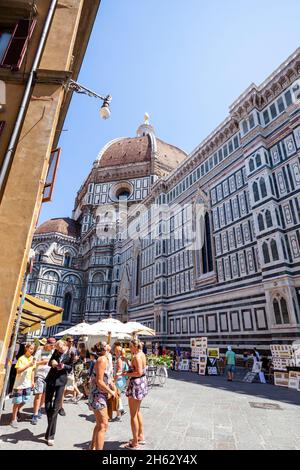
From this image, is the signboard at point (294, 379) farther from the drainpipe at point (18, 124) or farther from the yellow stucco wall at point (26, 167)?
the drainpipe at point (18, 124)

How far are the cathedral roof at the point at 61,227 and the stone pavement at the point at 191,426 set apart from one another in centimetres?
4931

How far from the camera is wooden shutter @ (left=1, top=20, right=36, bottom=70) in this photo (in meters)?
6.97

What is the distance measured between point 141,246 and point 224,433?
3066 cm

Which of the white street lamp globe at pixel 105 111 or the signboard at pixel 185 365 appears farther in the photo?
the signboard at pixel 185 365

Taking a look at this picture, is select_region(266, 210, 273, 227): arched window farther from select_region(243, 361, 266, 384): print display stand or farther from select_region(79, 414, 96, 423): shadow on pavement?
select_region(79, 414, 96, 423): shadow on pavement

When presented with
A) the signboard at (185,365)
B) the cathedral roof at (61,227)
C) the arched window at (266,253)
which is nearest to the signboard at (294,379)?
the arched window at (266,253)

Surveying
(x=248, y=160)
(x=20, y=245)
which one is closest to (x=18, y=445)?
(x=20, y=245)

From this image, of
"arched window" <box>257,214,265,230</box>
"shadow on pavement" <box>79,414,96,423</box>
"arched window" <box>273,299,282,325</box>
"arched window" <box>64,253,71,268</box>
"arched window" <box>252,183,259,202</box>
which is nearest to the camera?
"shadow on pavement" <box>79,414,96,423</box>

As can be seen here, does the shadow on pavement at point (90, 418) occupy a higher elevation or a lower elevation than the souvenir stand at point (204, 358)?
lower

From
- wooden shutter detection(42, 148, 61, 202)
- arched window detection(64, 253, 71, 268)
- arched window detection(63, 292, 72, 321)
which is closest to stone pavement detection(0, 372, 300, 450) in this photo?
wooden shutter detection(42, 148, 61, 202)

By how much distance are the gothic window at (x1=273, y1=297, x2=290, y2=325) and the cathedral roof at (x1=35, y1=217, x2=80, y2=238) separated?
45572 millimetres

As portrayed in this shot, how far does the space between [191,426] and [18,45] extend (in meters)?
10.6

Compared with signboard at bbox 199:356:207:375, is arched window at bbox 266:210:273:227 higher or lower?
higher

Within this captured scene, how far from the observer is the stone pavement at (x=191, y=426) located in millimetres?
4535
